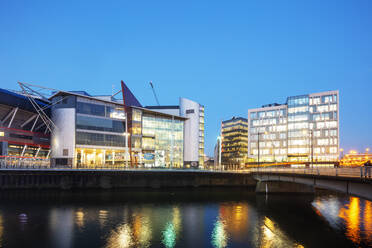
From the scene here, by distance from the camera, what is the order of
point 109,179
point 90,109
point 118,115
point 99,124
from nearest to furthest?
point 109,179 → point 90,109 → point 99,124 → point 118,115

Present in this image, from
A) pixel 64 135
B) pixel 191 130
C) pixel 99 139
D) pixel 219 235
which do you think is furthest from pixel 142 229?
pixel 191 130

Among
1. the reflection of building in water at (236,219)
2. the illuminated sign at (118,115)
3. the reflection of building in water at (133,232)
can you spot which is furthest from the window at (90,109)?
the reflection of building in water at (133,232)

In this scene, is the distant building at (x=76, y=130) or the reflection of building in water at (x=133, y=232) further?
the distant building at (x=76, y=130)

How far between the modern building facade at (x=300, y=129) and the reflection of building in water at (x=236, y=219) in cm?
8513

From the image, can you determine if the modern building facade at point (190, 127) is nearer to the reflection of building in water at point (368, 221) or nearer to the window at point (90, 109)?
the window at point (90, 109)

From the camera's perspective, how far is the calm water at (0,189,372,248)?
1262 inches

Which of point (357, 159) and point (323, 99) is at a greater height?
point (323, 99)

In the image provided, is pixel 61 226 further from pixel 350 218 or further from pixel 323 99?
pixel 323 99

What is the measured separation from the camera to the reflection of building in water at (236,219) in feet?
119

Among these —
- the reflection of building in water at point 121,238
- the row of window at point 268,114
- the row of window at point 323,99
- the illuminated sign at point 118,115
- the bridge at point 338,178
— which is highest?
the row of window at point 323,99

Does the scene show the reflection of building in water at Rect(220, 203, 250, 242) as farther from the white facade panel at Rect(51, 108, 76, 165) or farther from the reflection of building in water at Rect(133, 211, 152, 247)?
the white facade panel at Rect(51, 108, 76, 165)

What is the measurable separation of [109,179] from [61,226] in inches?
1983

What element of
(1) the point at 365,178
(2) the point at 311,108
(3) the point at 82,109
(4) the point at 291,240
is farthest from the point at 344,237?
(2) the point at 311,108

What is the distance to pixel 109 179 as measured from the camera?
88.8 meters
